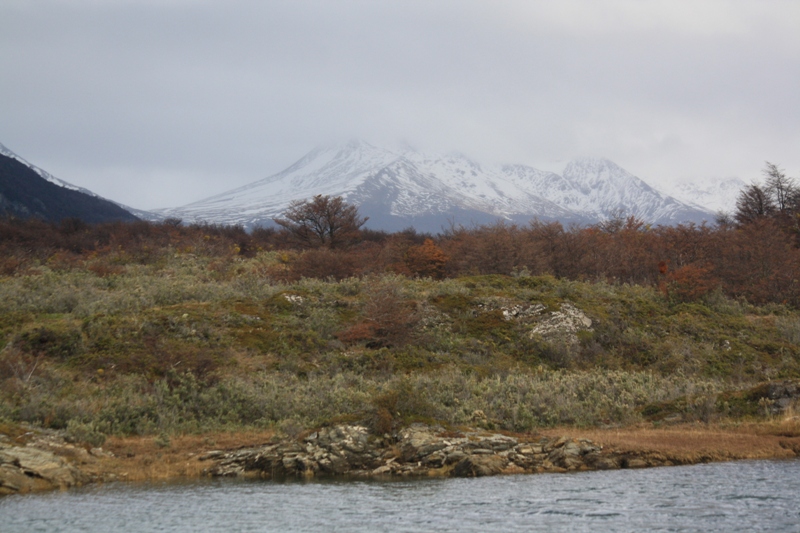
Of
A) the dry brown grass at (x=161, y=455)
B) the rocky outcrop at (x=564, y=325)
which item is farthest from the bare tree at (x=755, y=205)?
the dry brown grass at (x=161, y=455)

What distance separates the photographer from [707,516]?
29.0 ft

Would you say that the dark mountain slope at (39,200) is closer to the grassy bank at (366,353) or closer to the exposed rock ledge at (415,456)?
the grassy bank at (366,353)

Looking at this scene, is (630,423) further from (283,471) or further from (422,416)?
(283,471)

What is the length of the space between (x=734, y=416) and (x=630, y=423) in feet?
8.09

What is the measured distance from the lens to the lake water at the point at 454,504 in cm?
884

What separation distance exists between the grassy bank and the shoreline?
0.73 m

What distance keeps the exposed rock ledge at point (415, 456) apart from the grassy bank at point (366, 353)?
76cm

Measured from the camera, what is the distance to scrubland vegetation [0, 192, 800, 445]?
55.4 ft

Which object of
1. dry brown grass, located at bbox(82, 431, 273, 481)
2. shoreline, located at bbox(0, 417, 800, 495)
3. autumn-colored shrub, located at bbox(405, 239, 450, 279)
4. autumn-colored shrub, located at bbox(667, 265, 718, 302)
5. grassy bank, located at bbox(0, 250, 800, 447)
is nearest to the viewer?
shoreline, located at bbox(0, 417, 800, 495)

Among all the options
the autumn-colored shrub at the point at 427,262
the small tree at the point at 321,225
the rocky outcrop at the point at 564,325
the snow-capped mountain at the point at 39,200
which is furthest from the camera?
the snow-capped mountain at the point at 39,200

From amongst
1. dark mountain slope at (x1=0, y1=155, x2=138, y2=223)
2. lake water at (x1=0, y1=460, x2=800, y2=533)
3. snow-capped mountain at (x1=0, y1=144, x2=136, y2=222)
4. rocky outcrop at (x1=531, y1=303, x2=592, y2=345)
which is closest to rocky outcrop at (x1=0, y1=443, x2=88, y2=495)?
lake water at (x1=0, y1=460, x2=800, y2=533)

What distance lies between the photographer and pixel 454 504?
10125mm

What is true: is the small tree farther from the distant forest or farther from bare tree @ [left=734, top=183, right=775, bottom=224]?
bare tree @ [left=734, top=183, right=775, bottom=224]

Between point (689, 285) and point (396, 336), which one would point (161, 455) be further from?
point (689, 285)
